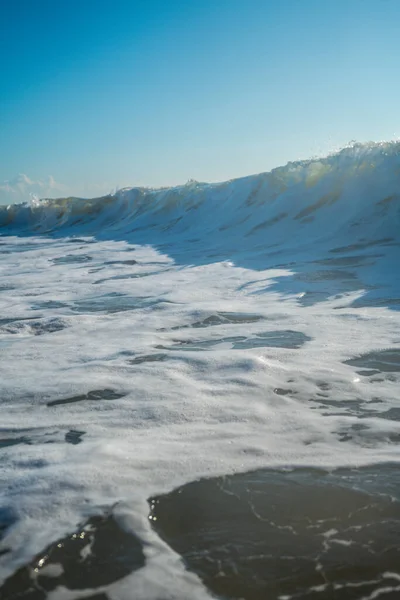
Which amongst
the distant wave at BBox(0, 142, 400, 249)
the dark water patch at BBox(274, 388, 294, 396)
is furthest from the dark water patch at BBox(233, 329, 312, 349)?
the distant wave at BBox(0, 142, 400, 249)

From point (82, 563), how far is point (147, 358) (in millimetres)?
2127

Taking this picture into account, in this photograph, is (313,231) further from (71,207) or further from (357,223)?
(71,207)

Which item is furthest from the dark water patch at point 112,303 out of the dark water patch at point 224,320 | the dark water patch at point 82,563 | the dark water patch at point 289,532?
the dark water patch at point 82,563

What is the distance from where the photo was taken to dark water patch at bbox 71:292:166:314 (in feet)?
18.3

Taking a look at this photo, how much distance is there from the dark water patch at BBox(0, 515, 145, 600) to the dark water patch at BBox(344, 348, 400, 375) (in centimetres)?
207

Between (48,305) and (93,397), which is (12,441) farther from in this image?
(48,305)

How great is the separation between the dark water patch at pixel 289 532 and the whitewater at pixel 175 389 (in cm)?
5

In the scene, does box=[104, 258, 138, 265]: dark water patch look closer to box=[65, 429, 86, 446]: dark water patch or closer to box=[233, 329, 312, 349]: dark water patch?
box=[233, 329, 312, 349]: dark water patch

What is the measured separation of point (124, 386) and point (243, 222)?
38.5 ft

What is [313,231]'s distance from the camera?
1149 centimetres

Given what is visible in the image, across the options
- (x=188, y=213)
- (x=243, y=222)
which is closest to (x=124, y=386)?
(x=243, y=222)

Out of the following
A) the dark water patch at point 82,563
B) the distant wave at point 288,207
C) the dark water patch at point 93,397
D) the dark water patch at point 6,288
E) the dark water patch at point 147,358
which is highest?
the distant wave at point 288,207

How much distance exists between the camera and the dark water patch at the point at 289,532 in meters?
1.47

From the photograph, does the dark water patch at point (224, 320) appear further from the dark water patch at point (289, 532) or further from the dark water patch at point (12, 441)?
the dark water patch at point (289, 532)
